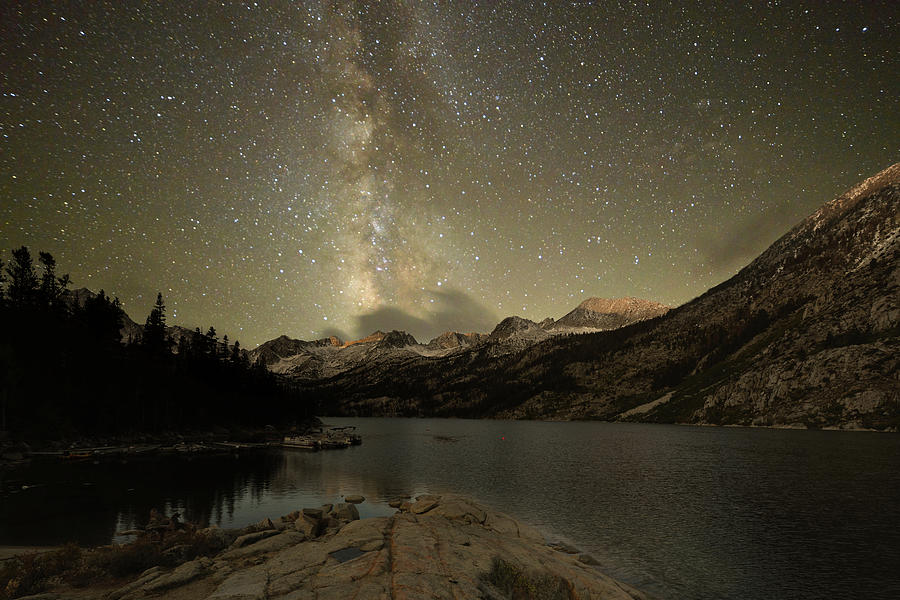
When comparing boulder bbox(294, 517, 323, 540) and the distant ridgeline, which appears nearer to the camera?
boulder bbox(294, 517, 323, 540)

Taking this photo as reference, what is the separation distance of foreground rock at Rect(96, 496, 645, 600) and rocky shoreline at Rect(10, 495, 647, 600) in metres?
0.04

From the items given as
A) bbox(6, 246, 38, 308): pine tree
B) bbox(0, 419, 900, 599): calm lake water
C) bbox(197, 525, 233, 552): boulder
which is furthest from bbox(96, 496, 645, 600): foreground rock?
bbox(6, 246, 38, 308): pine tree

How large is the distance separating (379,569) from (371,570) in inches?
12.7

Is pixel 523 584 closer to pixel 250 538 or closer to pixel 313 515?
pixel 250 538

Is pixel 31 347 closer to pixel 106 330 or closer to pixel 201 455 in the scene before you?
pixel 106 330

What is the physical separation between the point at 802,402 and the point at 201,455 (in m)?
230

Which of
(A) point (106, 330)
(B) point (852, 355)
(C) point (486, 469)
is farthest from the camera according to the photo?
(B) point (852, 355)

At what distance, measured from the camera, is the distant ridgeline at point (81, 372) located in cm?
7981

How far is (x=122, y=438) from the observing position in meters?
96.8

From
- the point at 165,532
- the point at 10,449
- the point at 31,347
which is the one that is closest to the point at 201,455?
the point at 10,449

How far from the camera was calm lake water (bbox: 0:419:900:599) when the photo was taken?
31.2 meters

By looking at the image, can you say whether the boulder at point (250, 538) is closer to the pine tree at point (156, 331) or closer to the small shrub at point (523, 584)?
the small shrub at point (523, 584)

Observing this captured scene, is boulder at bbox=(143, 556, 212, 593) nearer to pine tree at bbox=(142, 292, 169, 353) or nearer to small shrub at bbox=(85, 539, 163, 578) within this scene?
small shrub at bbox=(85, 539, 163, 578)

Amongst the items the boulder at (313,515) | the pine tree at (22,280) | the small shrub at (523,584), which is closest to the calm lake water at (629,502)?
the small shrub at (523,584)
